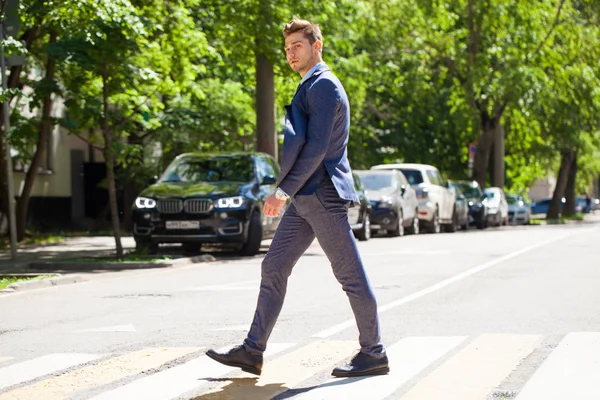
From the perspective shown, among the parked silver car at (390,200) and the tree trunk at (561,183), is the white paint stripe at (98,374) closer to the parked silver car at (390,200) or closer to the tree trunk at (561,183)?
the parked silver car at (390,200)

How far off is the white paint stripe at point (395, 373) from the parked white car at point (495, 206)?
114ft

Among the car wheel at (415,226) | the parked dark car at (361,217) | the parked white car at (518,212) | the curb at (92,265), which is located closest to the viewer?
the curb at (92,265)

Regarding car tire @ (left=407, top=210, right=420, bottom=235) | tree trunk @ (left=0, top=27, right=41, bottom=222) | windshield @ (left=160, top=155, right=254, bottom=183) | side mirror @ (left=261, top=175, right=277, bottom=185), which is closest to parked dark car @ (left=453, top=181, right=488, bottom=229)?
car tire @ (left=407, top=210, right=420, bottom=235)

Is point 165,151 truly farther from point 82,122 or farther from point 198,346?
point 198,346

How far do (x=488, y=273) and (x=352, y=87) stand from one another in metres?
20.3

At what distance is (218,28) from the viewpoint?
26.2 m

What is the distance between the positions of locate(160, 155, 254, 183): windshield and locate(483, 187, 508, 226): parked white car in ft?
75.0

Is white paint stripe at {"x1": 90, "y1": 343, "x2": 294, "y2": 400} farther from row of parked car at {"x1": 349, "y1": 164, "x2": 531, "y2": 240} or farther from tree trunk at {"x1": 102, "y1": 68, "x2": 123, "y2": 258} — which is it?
row of parked car at {"x1": 349, "y1": 164, "x2": 531, "y2": 240}

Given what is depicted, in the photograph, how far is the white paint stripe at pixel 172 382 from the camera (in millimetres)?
6430

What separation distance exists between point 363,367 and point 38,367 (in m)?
2.04

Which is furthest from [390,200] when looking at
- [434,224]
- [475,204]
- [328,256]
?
[328,256]

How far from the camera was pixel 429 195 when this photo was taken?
3400 cm

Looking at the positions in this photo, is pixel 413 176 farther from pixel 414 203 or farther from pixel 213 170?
pixel 213 170

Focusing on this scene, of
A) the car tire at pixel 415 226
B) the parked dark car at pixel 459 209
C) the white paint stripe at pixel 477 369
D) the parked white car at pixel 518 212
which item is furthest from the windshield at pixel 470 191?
the white paint stripe at pixel 477 369
